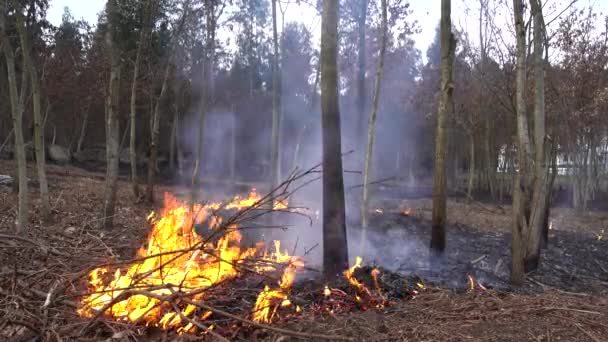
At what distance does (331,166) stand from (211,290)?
94.6 inches

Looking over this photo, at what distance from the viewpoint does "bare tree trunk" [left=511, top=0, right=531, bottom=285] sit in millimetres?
7012

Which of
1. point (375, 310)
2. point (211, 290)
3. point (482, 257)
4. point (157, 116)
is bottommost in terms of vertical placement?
point (482, 257)

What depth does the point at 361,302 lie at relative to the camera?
5207 millimetres

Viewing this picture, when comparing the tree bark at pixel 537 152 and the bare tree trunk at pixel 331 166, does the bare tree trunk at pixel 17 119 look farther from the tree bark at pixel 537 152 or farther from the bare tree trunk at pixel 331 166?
the tree bark at pixel 537 152

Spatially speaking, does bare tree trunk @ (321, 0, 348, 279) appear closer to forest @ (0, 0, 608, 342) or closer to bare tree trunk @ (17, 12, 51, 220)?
forest @ (0, 0, 608, 342)

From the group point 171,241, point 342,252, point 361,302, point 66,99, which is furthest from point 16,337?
point 66,99

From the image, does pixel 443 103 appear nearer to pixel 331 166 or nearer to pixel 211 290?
pixel 331 166

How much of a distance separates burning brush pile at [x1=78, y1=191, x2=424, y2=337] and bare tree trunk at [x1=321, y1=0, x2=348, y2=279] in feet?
1.35

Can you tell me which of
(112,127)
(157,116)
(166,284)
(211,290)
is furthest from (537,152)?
(157,116)

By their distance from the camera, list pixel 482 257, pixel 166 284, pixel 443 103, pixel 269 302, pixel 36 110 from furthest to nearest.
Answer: pixel 482 257, pixel 36 110, pixel 443 103, pixel 269 302, pixel 166 284

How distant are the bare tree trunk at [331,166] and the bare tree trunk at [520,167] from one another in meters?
2.75

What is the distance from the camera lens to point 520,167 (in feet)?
23.7

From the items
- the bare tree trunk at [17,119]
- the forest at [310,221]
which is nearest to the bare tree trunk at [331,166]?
the forest at [310,221]

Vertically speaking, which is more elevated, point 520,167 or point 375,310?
point 520,167
